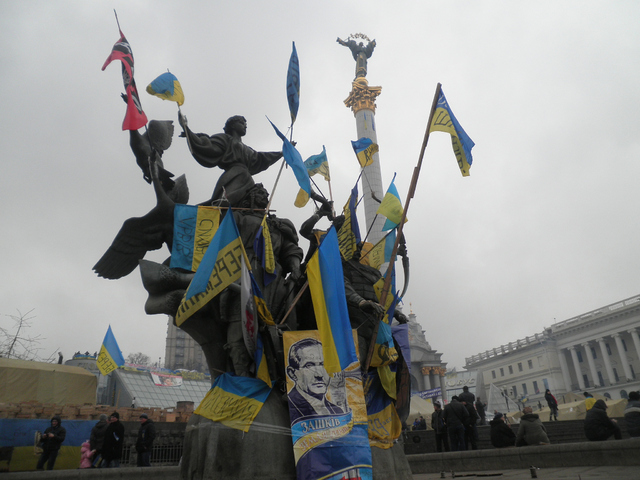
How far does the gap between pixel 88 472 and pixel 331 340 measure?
4.79 meters

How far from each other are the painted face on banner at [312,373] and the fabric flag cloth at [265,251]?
40.6 inches

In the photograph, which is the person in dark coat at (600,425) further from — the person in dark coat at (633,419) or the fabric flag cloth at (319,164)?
the fabric flag cloth at (319,164)

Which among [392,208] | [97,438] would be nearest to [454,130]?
[392,208]

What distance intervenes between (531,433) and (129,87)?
24.9ft

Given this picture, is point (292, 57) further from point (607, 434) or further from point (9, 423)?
Result: point (9, 423)

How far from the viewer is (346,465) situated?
4.37 meters

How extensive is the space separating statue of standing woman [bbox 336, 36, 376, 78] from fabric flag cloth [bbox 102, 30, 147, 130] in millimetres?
40979

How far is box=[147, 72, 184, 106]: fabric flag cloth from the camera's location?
19.7ft

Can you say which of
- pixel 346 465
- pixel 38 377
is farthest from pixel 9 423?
pixel 346 465

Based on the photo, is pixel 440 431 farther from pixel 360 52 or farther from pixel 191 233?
pixel 360 52

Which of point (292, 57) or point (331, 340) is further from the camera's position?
point (292, 57)

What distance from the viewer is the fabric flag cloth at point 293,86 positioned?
6547 millimetres

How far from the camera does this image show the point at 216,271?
4871 millimetres

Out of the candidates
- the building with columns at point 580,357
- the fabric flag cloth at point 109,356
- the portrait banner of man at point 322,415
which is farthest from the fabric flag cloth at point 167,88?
the building with columns at point 580,357
